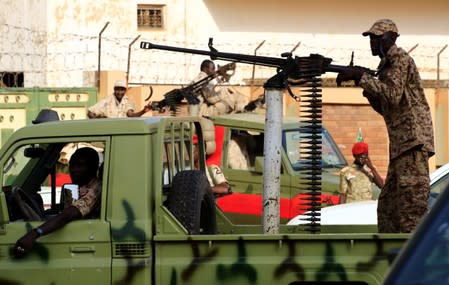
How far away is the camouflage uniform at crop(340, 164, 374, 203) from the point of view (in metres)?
11.9

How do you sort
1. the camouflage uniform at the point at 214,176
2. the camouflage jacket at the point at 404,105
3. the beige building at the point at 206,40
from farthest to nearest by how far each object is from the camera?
the beige building at the point at 206,40 → the camouflage uniform at the point at 214,176 → the camouflage jacket at the point at 404,105

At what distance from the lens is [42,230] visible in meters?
Result: 6.85

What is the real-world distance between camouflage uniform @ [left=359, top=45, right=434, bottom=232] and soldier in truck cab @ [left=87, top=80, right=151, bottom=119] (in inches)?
316

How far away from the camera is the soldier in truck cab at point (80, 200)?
6.86 metres

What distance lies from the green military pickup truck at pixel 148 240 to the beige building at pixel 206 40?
12.7 m

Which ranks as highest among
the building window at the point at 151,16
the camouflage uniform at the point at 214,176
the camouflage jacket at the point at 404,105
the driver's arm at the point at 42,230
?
the building window at the point at 151,16

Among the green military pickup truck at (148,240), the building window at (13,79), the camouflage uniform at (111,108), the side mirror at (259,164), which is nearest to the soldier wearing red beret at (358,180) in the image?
the side mirror at (259,164)

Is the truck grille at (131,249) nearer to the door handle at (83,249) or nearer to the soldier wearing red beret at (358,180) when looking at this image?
the door handle at (83,249)

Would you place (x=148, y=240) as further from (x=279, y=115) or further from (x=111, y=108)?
(x=111, y=108)

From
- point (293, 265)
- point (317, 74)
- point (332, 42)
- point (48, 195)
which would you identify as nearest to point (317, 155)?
point (317, 74)

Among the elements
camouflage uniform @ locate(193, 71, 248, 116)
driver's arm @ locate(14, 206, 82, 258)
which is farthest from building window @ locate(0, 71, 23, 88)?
driver's arm @ locate(14, 206, 82, 258)

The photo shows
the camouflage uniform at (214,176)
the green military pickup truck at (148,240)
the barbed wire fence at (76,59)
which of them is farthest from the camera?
the barbed wire fence at (76,59)

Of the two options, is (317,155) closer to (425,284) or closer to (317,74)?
(317,74)

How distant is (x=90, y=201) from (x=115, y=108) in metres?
→ 8.52
